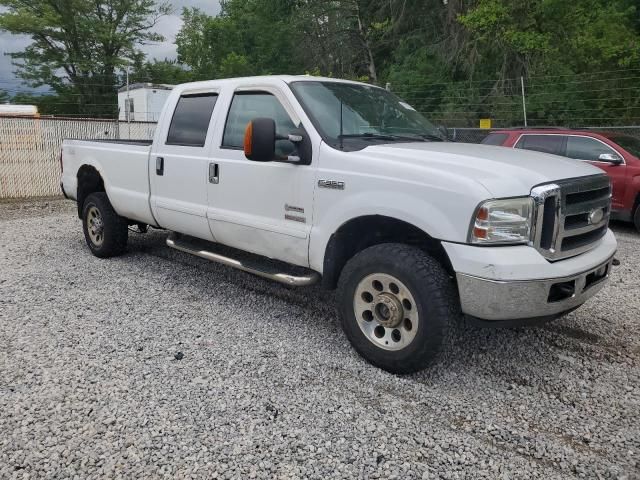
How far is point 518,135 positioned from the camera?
31.8 feet

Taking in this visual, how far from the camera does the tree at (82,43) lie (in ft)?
135

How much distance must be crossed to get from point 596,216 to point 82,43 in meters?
46.4

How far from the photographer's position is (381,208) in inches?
137

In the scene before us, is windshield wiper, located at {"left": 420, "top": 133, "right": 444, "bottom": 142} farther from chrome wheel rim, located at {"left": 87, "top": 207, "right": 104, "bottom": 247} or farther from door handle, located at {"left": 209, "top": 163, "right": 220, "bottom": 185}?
chrome wheel rim, located at {"left": 87, "top": 207, "right": 104, "bottom": 247}

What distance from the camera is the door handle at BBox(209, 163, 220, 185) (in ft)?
15.2

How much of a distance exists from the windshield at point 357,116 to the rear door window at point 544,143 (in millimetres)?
5339

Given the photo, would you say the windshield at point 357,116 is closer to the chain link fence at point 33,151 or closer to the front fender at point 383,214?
the front fender at point 383,214

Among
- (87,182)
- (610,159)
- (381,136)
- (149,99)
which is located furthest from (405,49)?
(381,136)

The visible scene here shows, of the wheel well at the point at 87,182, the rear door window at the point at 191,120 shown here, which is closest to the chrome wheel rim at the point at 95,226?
the wheel well at the point at 87,182

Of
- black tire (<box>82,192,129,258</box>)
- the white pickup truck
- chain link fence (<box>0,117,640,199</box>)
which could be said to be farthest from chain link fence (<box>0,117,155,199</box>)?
the white pickup truck

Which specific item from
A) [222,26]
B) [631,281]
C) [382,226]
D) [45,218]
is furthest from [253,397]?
[222,26]

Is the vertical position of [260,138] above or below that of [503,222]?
above

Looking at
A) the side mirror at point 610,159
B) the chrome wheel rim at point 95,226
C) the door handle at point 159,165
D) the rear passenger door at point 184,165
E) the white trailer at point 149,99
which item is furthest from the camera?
the white trailer at point 149,99

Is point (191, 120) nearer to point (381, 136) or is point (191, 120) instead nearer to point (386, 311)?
point (381, 136)
